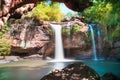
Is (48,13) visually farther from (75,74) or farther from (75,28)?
(75,74)

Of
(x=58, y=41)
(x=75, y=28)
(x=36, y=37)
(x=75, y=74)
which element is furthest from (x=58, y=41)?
(x=75, y=74)

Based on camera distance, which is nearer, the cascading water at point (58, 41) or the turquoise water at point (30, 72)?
the turquoise water at point (30, 72)

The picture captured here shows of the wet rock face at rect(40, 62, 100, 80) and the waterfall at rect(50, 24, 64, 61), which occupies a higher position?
the waterfall at rect(50, 24, 64, 61)

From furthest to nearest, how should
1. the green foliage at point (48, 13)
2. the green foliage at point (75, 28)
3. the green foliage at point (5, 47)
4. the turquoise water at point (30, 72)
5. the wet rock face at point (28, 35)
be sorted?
1. the green foliage at point (48, 13)
2. the green foliage at point (75, 28)
3. the wet rock face at point (28, 35)
4. the green foliage at point (5, 47)
5. the turquoise water at point (30, 72)

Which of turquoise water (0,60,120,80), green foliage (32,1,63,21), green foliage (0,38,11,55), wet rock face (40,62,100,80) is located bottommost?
turquoise water (0,60,120,80)

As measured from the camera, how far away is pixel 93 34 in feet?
96.9

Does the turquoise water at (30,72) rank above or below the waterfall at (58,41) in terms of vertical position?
below

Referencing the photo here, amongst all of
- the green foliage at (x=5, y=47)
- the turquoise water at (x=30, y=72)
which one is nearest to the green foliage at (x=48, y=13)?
the green foliage at (x=5, y=47)

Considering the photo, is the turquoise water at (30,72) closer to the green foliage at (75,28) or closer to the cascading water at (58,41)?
the cascading water at (58,41)

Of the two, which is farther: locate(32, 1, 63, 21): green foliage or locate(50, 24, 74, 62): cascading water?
locate(32, 1, 63, 21): green foliage

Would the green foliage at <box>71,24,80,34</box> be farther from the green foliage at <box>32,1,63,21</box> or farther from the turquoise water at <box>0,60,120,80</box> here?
the turquoise water at <box>0,60,120,80</box>

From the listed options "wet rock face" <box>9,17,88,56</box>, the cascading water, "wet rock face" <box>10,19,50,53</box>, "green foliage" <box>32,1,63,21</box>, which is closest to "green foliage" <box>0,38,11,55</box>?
"wet rock face" <box>9,17,88,56</box>

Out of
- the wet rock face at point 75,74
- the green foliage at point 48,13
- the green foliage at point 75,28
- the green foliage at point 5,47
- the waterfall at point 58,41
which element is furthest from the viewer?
the green foliage at point 48,13

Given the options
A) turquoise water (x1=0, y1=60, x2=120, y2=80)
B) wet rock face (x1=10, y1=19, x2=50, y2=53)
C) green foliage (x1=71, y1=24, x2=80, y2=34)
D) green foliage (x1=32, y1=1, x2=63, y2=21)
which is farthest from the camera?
green foliage (x1=32, y1=1, x2=63, y2=21)
